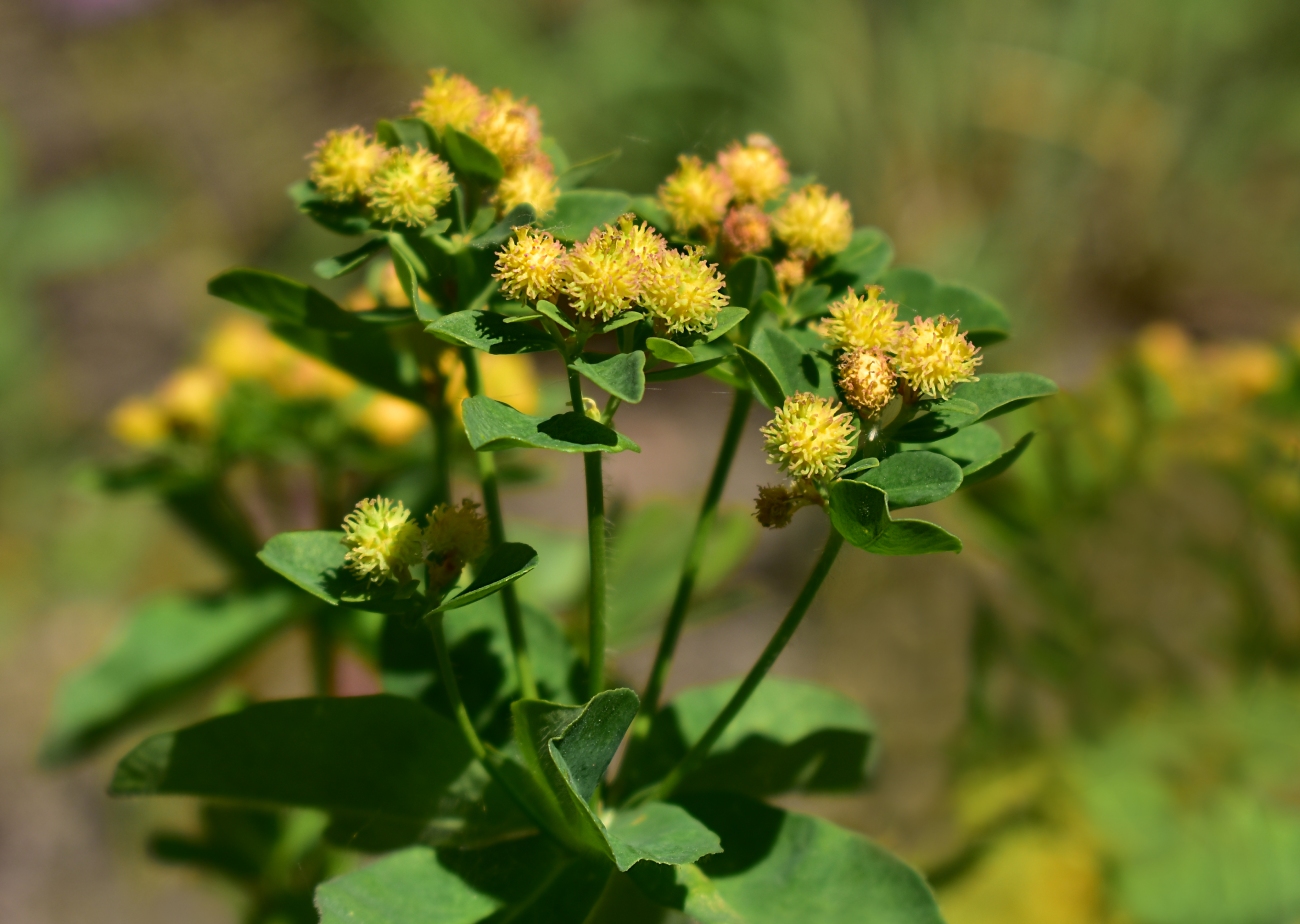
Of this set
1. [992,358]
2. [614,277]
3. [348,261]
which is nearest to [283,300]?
[348,261]

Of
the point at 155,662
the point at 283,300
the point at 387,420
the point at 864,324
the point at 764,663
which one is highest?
the point at 864,324

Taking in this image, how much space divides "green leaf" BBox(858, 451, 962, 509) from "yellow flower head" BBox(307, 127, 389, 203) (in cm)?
59

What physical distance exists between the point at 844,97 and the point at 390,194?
5469mm

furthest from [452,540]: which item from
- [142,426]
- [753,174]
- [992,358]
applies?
[992,358]

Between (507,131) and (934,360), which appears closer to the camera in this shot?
(934,360)

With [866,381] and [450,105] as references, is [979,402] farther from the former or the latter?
[450,105]

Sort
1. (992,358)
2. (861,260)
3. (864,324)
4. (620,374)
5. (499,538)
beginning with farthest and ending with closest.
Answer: (992,358) → (861,260) → (499,538) → (864,324) → (620,374)

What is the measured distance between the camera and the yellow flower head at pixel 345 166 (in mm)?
1146

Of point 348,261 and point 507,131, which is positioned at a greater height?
point 507,131

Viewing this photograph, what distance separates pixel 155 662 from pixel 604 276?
1496 millimetres

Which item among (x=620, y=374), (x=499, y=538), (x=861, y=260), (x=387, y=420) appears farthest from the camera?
(x=387, y=420)

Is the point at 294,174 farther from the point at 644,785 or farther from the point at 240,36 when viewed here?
the point at 644,785

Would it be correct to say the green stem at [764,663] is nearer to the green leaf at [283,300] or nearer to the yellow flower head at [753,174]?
the yellow flower head at [753,174]

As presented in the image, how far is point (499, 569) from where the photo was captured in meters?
1.03
